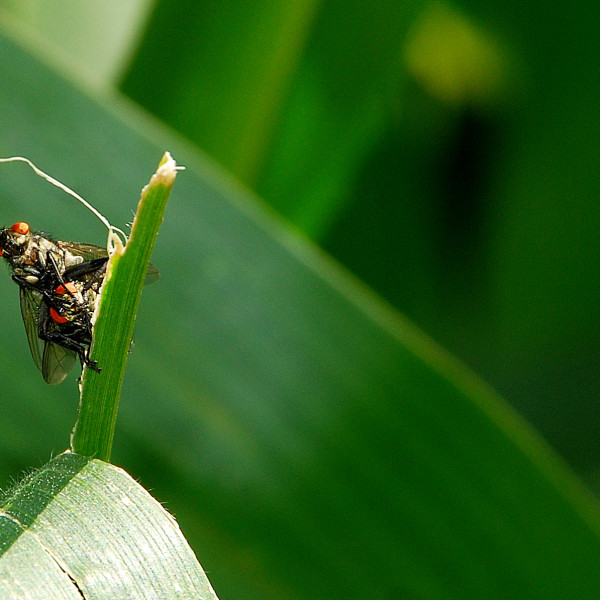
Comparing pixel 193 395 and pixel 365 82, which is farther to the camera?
pixel 365 82

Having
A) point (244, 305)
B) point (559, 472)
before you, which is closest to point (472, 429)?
point (559, 472)

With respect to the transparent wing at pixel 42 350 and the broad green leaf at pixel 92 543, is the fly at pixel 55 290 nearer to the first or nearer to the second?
the transparent wing at pixel 42 350

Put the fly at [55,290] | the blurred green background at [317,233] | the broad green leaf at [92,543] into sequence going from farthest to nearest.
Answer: the blurred green background at [317,233], the fly at [55,290], the broad green leaf at [92,543]

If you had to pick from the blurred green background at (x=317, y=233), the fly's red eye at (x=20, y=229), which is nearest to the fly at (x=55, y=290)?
the fly's red eye at (x=20, y=229)

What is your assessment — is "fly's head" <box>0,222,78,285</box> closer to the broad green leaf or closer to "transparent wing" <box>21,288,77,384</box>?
"transparent wing" <box>21,288,77,384</box>

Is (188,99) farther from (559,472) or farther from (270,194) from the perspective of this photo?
(559,472)
